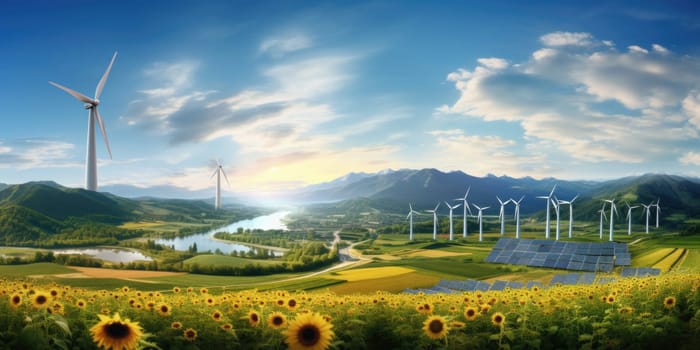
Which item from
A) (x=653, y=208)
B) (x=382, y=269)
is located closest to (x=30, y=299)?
(x=382, y=269)

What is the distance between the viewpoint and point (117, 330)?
12.8 ft

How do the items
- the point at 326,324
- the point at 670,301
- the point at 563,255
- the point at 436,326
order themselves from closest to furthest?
the point at 326,324 → the point at 436,326 → the point at 670,301 → the point at 563,255

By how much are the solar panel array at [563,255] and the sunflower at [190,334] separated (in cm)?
4772

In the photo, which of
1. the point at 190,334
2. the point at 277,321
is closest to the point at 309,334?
the point at 277,321

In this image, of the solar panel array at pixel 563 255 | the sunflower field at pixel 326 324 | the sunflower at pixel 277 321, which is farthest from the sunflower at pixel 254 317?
the solar panel array at pixel 563 255

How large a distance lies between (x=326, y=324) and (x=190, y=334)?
2.51 m

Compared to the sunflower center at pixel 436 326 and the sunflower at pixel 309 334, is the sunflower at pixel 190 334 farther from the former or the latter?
the sunflower center at pixel 436 326

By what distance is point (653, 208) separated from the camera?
81.6m

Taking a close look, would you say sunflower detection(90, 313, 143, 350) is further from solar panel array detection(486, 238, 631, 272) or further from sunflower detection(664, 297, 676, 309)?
solar panel array detection(486, 238, 631, 272)

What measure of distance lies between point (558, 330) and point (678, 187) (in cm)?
11913

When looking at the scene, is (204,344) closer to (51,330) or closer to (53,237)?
(51,330)

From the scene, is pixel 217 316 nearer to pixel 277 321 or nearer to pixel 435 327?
pixel 277 321

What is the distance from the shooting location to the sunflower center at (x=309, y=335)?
4016 millimetres

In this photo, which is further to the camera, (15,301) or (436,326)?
(436,326)
